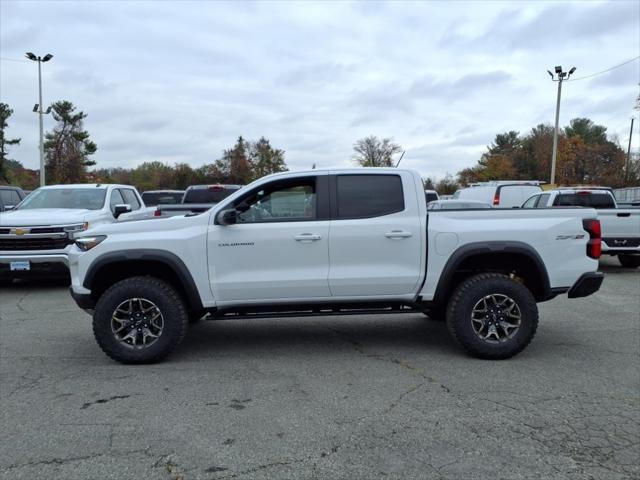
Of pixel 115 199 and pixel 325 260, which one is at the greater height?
pixel 115 199

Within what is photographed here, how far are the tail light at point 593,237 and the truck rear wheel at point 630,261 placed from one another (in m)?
8.73

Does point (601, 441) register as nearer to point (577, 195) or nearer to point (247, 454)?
point (247, 454)

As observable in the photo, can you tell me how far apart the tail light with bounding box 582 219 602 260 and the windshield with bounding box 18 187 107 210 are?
8709mm

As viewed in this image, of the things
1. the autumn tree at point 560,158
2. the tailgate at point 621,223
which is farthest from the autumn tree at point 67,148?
the tailgate at point 621,223

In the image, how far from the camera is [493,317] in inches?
220

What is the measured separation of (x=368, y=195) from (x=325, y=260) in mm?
818

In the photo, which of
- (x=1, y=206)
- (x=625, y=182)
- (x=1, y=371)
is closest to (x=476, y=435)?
(x=1, y=371)

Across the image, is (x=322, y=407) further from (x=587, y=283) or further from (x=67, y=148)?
(x=67, y=148)

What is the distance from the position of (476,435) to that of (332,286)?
2.18 m

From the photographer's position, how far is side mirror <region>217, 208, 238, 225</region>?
5.41 meters

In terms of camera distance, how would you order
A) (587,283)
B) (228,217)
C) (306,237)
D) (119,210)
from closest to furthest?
1. (228,217)
2. (306,237)
3. (587,283)
4. (119,210)

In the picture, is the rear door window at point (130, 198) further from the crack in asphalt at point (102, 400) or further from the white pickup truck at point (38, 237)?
the crack in asphalt at point (102, 400)

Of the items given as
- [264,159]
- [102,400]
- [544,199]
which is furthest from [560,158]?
[102,400]

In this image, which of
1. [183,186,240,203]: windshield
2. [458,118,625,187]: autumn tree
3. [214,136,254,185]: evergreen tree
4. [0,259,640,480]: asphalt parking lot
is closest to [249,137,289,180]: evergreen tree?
[214,136,254,185]: evergreen tree
